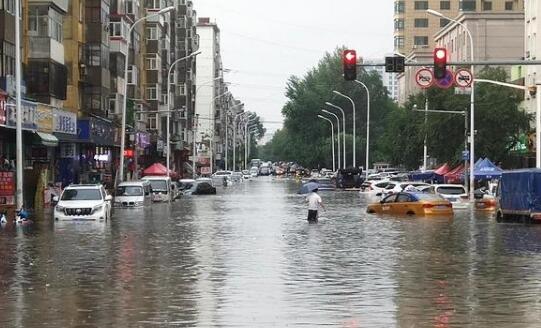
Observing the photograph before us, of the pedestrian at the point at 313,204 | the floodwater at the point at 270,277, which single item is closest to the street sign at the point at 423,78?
the pedestrian at the point at 313,204

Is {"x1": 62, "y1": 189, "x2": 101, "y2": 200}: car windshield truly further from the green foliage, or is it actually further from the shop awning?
the green foliage

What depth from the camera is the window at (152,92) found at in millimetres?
99250

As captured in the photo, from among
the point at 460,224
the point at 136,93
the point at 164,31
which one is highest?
the point at 164,31

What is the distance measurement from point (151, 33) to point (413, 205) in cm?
5902

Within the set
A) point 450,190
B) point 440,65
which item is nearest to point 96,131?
point 450,190

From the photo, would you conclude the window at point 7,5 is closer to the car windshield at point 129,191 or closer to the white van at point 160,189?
the car windshield at point 129,191

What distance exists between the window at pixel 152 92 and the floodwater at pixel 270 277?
2566 inches

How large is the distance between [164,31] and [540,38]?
4399 cm

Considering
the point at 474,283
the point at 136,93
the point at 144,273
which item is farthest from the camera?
the point at 136,93

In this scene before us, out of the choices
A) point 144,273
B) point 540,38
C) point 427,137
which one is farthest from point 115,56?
point 144,273

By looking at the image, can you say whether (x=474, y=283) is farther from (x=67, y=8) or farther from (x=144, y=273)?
(x=67, y=8)

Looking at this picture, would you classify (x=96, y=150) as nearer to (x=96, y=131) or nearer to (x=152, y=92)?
(x=96, y=131)

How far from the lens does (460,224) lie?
1494 inches

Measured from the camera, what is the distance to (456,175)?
253 ft
